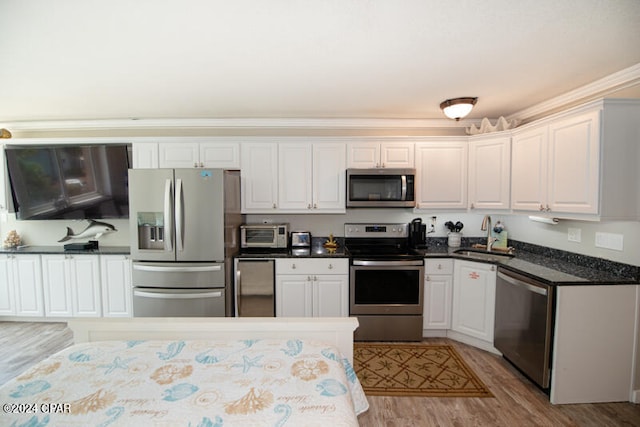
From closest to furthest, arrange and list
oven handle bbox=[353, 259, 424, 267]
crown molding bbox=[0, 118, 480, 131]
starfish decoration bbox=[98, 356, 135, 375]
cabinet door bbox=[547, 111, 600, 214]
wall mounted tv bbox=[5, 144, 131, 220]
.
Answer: starfish decoration bbox=[98, 356, 135, 375] < cabinet door bbox=[547, 111, 600, 214] < oven handle bbox=[353, 259, 424, 267] < wall mounted tv bbox=[5, 144, 131, 220] < crown molding bbox=[0, 118, 480, 131]

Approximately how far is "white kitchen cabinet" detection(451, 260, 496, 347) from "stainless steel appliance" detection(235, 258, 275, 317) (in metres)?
2.01

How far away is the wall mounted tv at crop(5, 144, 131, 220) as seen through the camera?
3365mm

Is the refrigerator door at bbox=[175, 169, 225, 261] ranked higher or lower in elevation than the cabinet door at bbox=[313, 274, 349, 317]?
higher

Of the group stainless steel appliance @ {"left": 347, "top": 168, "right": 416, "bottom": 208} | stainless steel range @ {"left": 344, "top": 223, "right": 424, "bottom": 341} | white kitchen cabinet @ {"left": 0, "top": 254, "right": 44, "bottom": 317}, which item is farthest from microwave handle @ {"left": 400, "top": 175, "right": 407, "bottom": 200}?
white kitchen cabinet @ {"left": 0, "top": 254, "right": 44, "bottom": 317}

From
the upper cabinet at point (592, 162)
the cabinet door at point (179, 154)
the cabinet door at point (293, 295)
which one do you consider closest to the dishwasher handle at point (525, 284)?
the upper cabinet at point (592, 162)

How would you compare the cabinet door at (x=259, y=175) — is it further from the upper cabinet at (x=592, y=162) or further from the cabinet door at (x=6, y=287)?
the cabinet door at (x=6, y=287)

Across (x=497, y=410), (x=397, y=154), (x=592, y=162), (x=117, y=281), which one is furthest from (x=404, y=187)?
(x=117, y=281)

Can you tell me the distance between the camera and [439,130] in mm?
3547

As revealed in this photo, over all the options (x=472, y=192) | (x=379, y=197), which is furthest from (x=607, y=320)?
(x=379, y=197)

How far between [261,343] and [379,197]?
84.8 inches

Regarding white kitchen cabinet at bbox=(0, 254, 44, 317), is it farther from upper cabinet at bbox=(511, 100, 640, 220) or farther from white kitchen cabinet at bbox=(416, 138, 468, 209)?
upper cabinet at bbox=(511, 100, 640, 220)

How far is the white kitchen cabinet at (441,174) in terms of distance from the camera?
10.8 ft

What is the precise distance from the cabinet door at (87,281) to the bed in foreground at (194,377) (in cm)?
197

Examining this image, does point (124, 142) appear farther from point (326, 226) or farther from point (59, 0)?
point (326, 226)
